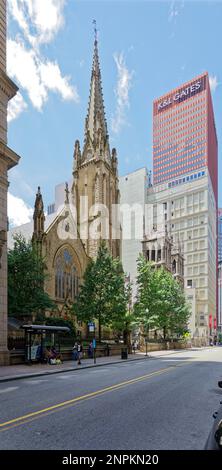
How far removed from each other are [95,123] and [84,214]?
17.0m

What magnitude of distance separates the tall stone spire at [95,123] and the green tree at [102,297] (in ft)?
103

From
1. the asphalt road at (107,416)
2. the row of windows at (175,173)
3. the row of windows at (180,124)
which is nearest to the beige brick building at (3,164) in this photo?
the asphalt road at (107,416)

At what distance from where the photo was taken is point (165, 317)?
60.8 meters

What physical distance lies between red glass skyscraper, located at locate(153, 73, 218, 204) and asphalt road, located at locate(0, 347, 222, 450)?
14090 cm

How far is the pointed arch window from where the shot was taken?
190ft

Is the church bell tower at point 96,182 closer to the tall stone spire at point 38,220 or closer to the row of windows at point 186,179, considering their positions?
the tall stone spire at point 38,220

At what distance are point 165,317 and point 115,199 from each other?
2549 cm

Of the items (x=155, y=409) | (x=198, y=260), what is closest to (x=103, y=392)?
(x=155, y=409)

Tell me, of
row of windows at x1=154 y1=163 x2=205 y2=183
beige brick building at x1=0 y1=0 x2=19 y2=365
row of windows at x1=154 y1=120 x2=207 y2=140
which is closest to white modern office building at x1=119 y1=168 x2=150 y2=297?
row of windows at x1=154 y1=163 x2=205 y2=183

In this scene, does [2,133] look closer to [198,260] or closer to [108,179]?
[108,179]

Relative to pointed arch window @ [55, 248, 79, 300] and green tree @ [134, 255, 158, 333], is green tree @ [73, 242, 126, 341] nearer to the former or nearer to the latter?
green tree @ [134, 255, 158, 333]

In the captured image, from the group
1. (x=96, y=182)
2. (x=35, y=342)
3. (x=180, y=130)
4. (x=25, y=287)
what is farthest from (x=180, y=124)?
(x=35, y=342)

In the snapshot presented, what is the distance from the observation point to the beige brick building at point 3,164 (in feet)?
85.4

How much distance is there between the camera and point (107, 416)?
9633 mm
